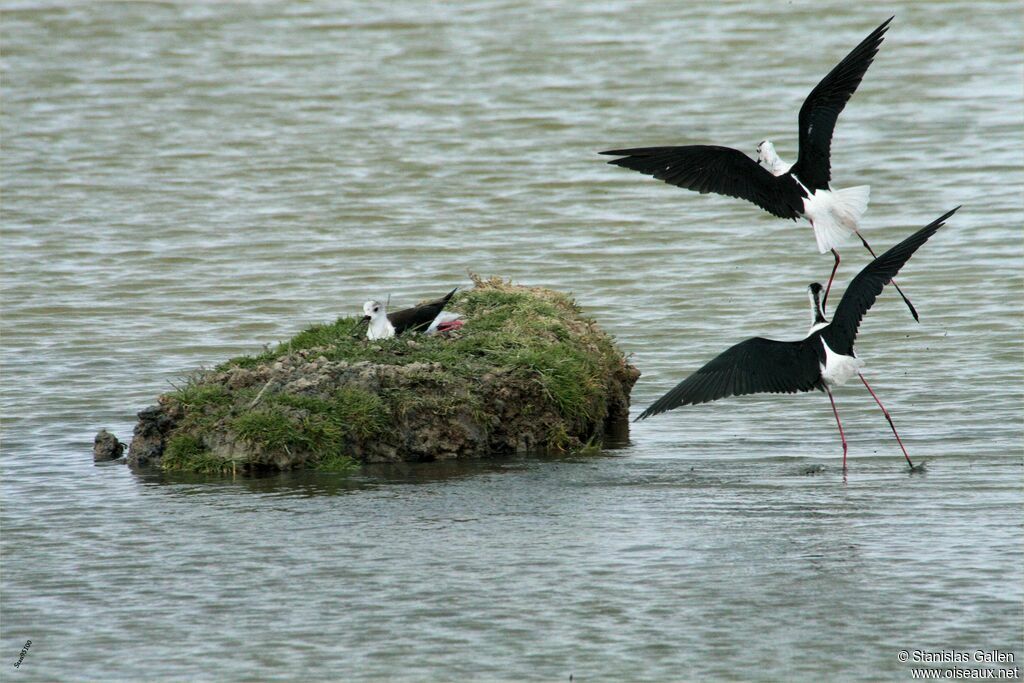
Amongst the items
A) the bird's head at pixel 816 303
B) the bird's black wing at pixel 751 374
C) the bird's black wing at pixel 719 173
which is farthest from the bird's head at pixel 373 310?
the bird's head at pixel 816 303

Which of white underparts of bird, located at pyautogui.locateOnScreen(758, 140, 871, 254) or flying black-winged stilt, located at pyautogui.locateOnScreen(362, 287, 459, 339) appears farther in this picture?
white underparts of bird, located at pyautogui.locateOnScreen(758, 140, 871, 254)

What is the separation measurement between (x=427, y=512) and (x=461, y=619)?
5.17 ft

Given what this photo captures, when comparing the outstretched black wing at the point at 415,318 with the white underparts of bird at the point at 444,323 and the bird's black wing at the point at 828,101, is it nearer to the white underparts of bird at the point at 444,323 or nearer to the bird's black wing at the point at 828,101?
the white underparts of bird at the point at 444,323

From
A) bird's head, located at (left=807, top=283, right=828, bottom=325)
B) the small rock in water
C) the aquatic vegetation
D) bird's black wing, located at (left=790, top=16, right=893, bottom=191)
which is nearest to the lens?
the aquatic vegetation

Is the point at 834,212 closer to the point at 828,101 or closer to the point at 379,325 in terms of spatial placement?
the point at 828,101

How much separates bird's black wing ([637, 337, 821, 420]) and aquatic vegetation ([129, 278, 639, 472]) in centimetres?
91

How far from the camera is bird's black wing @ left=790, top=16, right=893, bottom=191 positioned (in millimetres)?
9688

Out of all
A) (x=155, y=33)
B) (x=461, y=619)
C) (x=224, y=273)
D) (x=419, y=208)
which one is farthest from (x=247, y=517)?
(x=155, y=33)

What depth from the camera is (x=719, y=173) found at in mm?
9797

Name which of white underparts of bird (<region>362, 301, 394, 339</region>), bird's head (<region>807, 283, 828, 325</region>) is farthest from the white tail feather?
white underparts of bird (<region>362, 301, 394, 339</region>)

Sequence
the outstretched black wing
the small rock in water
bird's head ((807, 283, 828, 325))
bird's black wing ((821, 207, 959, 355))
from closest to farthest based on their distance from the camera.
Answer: bird's black wing ((821, 207, 959, 355))
bird's head ((807, 283, 828, 325))
the small rock in water
the outstretched black wing

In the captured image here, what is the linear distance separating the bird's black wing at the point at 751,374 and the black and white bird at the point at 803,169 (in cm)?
74

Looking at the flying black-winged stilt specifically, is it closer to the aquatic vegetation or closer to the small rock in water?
the aquatic vegetation

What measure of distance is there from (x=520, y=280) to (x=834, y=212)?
16.4 feet
